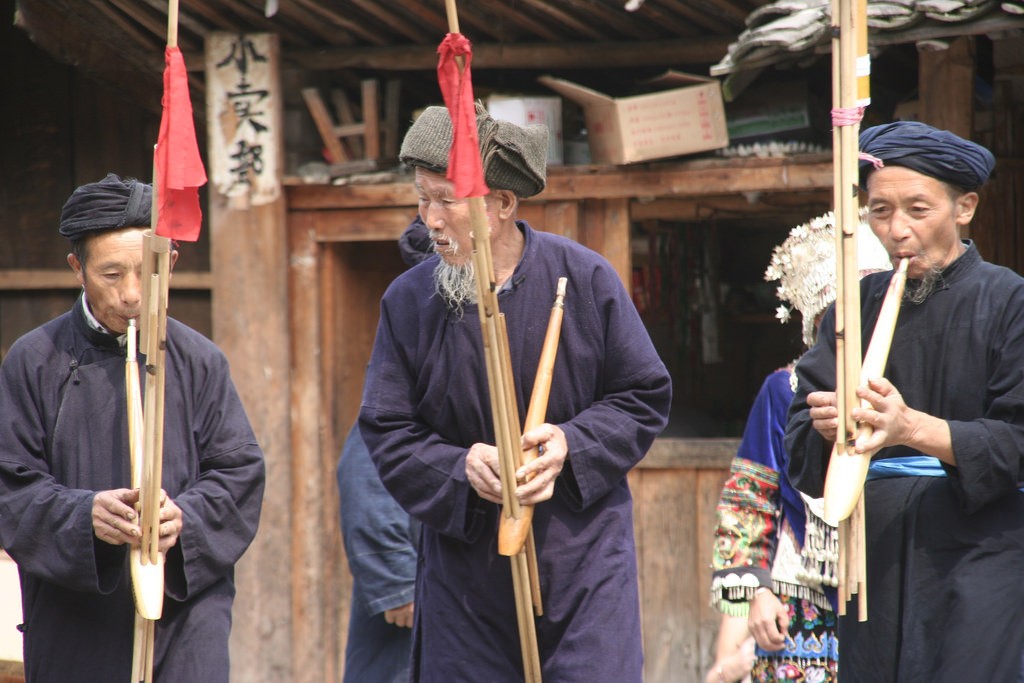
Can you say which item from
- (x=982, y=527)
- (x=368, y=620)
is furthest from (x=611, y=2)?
(x=982, y=527)

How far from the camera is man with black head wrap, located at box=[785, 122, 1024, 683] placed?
9.04 ft

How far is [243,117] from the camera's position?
5.71 metres

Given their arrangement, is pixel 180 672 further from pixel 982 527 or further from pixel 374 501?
pixel 982 527

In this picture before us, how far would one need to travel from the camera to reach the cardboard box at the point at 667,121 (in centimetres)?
525

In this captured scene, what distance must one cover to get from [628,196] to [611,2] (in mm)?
793

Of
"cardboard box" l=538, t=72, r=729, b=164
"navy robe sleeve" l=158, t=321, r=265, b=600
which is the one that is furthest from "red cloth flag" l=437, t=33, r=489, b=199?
"cardboard box" l=538, t=72, r=729, b=164

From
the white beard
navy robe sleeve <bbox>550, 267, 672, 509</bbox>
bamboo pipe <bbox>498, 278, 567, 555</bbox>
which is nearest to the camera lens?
bamboo pipe <bbox>498, 278, 567, 555</bbox>

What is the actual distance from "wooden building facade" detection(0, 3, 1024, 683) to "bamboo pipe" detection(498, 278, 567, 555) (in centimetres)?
249

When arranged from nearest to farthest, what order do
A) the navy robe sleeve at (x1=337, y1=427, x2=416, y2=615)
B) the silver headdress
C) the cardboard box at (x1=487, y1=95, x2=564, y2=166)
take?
the silver headdress < the navy robe sleeve at (x1=337, y1=427, x2=416, y2=615) < the cardboard box at (x1=487, y1=95, x2=564, y2=166)

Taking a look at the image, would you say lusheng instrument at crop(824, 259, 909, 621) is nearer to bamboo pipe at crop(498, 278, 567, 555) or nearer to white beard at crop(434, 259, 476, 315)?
bamboo pipe at crop(498, 278, 567, 555)

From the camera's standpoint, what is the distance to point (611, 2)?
17.0ft

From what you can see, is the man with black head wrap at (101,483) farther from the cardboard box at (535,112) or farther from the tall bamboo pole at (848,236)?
the cardboard box at (535,112)

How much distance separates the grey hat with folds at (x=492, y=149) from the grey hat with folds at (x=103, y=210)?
727 mm

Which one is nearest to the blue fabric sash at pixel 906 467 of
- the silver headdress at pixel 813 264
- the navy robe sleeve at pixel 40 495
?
the silver headdress at pixel 813 264
